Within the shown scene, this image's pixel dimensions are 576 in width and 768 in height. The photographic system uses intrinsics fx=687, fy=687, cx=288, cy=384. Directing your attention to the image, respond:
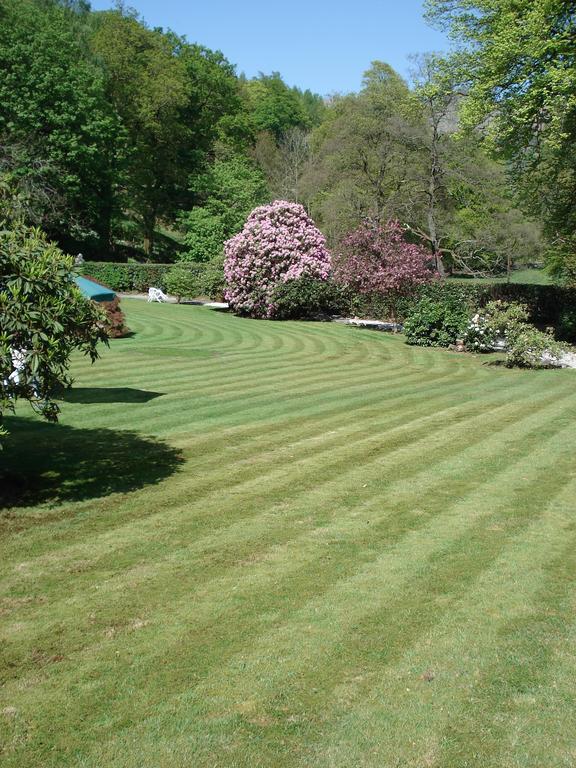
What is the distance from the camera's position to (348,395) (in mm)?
14148

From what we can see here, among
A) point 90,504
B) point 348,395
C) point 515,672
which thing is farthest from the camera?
point 348,395

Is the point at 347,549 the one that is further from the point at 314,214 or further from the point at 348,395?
the point at 314,214

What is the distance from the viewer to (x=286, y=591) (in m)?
5.48

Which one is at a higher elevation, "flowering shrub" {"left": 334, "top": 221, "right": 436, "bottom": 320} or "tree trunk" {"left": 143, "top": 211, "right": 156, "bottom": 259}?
"tree trunk" {"left": 143, "top": 211, "right": 156, "bottom": 259}

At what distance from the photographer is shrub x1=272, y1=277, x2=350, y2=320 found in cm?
3025

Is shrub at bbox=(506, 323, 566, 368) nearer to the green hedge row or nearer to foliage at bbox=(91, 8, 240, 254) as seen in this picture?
the green hedge row

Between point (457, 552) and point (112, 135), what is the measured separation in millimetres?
46673

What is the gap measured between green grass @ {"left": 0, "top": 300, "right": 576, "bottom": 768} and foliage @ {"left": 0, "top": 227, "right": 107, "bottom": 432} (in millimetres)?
1388

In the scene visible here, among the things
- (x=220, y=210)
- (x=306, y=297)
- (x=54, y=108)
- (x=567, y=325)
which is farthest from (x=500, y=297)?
(x=54, y=108)

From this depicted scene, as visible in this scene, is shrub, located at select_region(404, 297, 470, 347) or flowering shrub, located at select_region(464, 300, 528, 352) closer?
flowering shrub, located at select_region(464, 300, 528, 352)

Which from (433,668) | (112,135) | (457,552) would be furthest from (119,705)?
(112,135)

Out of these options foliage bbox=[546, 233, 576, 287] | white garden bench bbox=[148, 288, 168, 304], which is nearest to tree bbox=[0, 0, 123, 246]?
white garden bench bbox=[148, 288, 168, 304]

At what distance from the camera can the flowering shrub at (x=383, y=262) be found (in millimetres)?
26297

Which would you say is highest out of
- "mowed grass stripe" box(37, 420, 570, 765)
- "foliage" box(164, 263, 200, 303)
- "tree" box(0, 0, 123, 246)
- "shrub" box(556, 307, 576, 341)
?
"tree" box(0, 0, 123, 246)
